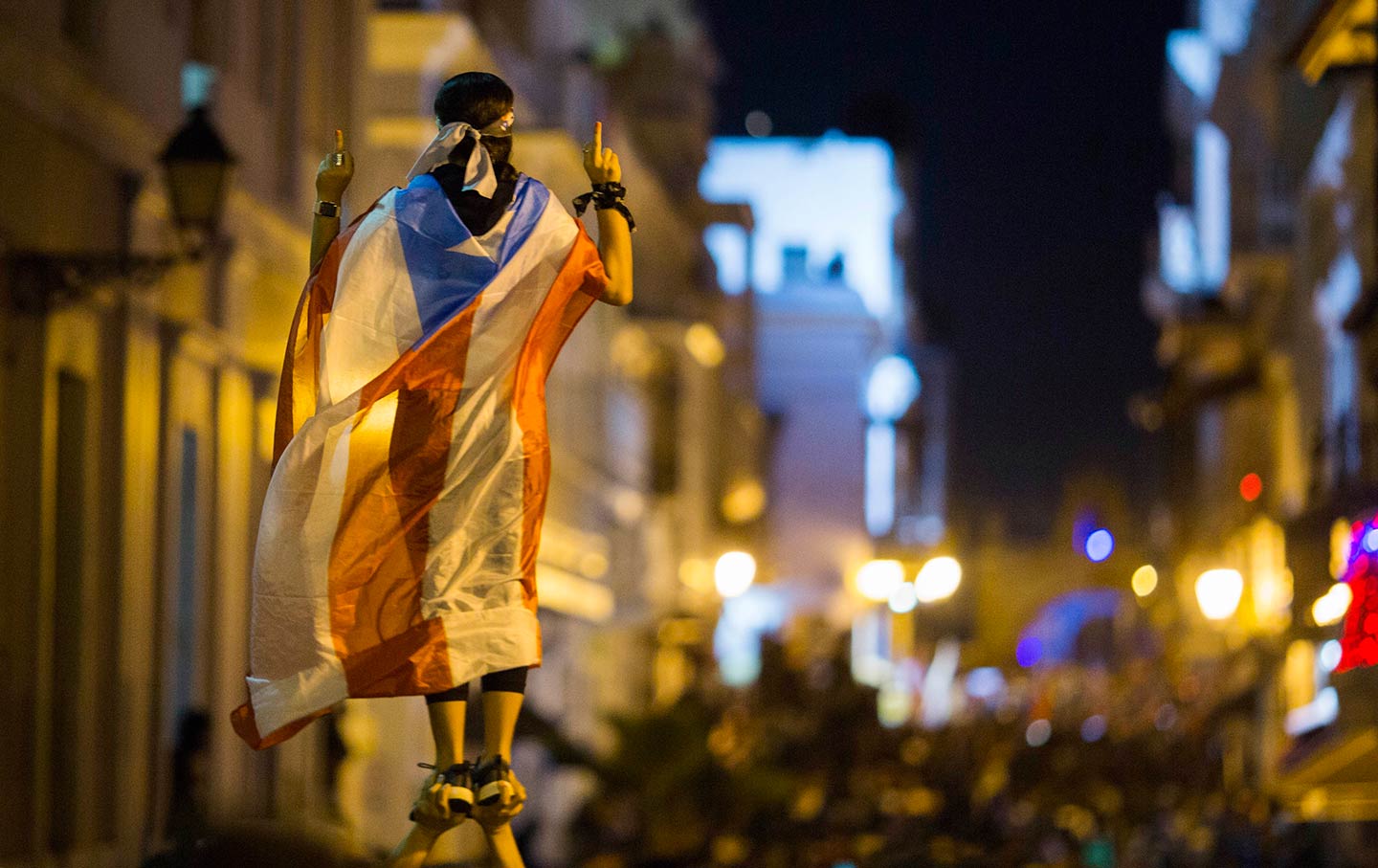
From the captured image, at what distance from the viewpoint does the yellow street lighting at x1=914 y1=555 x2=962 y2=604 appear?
22.4m

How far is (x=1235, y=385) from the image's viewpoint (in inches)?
1561

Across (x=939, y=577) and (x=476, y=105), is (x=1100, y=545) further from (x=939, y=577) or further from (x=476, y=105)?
(x=476, y=105)

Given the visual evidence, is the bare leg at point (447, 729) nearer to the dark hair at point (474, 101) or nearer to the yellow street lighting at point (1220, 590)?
the dark hair at point (474, 101)

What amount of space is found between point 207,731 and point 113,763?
1199 millimetres

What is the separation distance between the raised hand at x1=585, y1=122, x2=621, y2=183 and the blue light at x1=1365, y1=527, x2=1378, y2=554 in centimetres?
429

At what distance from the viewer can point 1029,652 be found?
6147cm

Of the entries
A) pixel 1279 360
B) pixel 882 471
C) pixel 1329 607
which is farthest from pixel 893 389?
pixel 1329 607

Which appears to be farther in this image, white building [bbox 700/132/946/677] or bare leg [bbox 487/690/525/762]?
white building [bbox 700/132/946/677]

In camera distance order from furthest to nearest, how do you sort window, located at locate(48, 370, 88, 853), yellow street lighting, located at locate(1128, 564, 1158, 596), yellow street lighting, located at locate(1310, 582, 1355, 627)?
yellow street lighting, located at locate(1128, 564, 1158, 596) < window, located at locate(48, 370, 88, 853) < yellow street lighting, located at locate(1310, 582, 1355, 627)

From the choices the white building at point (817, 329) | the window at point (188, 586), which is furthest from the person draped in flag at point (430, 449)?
the white building at point (817, 329)

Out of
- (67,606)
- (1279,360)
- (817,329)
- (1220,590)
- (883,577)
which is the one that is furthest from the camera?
(817,329)

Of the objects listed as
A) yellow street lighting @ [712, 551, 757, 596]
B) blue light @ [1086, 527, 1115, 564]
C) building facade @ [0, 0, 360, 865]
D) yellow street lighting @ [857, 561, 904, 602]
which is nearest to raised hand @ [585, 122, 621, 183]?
building facade @ [0, 0, 360, 865]

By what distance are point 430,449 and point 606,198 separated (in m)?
0.71

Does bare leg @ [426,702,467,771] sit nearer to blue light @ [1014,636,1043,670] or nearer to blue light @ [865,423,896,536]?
blue light @ [1014,636,1043,670]
